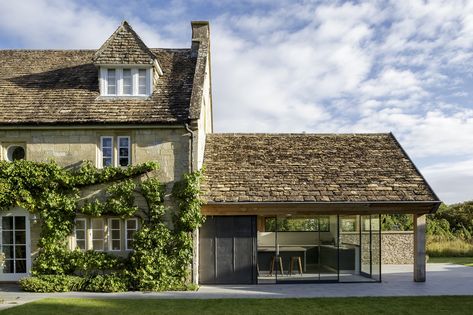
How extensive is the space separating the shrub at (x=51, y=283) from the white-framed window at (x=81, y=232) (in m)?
1.27

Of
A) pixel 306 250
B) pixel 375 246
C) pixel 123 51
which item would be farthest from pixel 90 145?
pixel 375 246

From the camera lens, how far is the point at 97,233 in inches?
603

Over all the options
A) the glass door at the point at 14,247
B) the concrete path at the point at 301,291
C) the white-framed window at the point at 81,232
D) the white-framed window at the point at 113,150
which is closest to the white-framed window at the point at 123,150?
the white-framed window at the point at 113,150

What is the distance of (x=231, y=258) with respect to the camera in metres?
15.6

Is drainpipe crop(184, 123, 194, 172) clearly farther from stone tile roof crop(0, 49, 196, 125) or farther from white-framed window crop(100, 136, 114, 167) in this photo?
white-framed window crop(100, 136, 114, 167)

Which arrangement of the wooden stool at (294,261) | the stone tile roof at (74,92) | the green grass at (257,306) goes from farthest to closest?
the wooden stool at (294,261)
the stone tile roof at (74,92)
the green grass at (257,306)

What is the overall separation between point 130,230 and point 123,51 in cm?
702

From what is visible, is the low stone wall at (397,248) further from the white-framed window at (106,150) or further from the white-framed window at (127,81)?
the white-framed window at (127,81)

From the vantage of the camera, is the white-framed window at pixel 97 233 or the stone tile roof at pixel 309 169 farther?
the stone tile roof at pixel 309 169

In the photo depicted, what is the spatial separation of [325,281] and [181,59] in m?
11.5

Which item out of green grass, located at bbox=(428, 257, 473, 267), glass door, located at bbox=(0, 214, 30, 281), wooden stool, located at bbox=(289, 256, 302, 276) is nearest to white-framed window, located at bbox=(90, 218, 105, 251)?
glass door, located at bbox=(0, 214, 30, 281)

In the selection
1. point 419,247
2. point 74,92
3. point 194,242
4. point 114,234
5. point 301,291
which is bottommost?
point 301,291

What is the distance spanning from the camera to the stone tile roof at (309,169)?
1554 centimetres

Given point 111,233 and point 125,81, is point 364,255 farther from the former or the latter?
point 125,81
